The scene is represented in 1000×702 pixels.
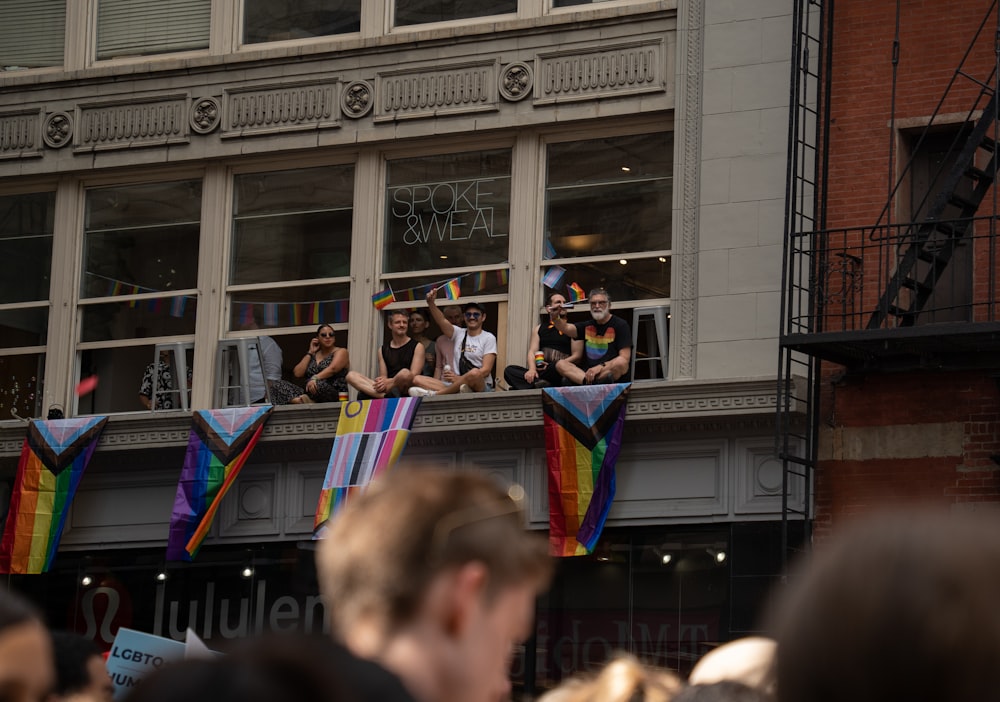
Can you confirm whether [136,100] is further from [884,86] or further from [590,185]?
[884,86]

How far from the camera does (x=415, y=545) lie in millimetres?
2707

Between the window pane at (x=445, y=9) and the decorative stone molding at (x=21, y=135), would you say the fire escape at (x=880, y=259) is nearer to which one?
the window pane at (x=445, y=9)

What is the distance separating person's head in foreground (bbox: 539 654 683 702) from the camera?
12.1 feet

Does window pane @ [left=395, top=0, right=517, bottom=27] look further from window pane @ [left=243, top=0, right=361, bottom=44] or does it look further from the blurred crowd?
the blurred crowd

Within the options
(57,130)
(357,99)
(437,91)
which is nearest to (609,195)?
(437,91)

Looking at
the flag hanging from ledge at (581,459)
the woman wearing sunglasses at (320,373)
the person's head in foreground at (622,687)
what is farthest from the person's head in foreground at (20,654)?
the woman wearing sunglasses at (320,373)

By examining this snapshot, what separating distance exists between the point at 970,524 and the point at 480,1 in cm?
1608

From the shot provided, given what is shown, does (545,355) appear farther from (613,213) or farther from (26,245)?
(26,245)

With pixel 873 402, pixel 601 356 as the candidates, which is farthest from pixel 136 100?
pixel 873 402

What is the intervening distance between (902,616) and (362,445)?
14.5m

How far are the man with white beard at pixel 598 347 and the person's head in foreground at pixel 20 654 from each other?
13.3 metres

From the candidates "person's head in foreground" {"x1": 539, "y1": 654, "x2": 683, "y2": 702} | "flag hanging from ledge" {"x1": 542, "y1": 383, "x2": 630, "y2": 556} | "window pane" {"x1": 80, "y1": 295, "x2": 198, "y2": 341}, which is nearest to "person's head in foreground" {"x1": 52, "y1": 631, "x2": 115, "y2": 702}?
"person's head in foreground" {"x1": 539, "y1": 654, "x2": 683, "y2": 702}

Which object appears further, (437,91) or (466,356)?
(437,91)

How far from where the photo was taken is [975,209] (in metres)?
14.5
